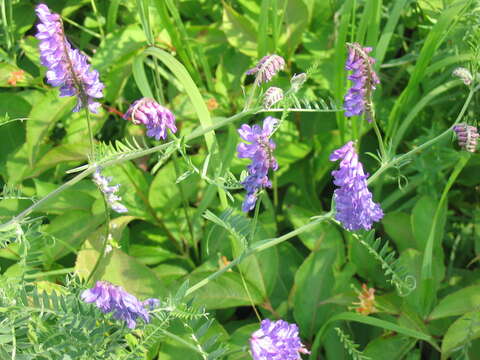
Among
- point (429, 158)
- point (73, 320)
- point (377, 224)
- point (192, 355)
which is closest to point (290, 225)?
point (377, 224)

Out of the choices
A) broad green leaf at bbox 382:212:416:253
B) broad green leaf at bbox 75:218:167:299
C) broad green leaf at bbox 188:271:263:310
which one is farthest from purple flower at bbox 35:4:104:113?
broad green leaf at bbox 382:212:416:253

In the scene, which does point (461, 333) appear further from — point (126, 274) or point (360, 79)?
point (126, 274)

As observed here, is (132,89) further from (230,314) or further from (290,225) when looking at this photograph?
(230,314)

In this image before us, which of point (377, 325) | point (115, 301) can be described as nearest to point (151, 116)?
point (115, 301)

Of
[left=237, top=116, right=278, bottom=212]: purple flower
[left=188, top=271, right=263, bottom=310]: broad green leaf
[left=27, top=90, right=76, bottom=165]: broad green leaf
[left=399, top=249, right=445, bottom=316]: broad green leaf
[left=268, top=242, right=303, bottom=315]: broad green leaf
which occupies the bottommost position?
[left=268, top=242, right=303, bottom=315]: broad green leaf

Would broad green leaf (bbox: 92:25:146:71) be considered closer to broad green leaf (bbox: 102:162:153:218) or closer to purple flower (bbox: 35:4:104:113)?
broad green leaf (bbox: 102:162:153:218)
